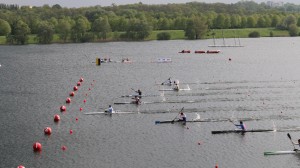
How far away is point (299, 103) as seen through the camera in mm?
51906

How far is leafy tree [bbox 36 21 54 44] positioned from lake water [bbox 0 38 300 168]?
161 ft

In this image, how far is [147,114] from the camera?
46844mm

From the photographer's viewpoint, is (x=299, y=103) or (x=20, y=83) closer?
(x=299, y=103)

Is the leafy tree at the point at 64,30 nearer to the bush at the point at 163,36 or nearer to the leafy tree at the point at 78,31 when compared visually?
the leafy tree at the point at 78,31

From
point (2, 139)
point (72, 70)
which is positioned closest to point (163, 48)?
point (72, 70)

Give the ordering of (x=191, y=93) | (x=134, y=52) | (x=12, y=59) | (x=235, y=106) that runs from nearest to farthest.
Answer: (x=235, y=106) < (x=191, y=93) < (x=12, y=59) < (x=134, y=52)

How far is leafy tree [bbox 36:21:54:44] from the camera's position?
14062 cm

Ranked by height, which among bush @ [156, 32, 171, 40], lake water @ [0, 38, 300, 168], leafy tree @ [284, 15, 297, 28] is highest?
leafy tree @ [284, 15, 297, 28]

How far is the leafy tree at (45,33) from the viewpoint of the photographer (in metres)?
141

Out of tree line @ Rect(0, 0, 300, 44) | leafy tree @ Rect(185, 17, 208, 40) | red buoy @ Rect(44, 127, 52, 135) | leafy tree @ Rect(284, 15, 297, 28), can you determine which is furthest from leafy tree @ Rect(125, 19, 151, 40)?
red buoy @ Rect(44, 127, 52, 135)

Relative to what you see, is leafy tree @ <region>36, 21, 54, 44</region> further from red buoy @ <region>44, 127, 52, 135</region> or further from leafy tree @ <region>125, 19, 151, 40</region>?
red buoy @ <region>44, 127, 52, 135</region>

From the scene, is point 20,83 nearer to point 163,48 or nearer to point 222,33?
point 163,48

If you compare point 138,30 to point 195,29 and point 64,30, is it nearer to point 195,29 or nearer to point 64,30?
point 195,29

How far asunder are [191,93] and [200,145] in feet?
68.5
